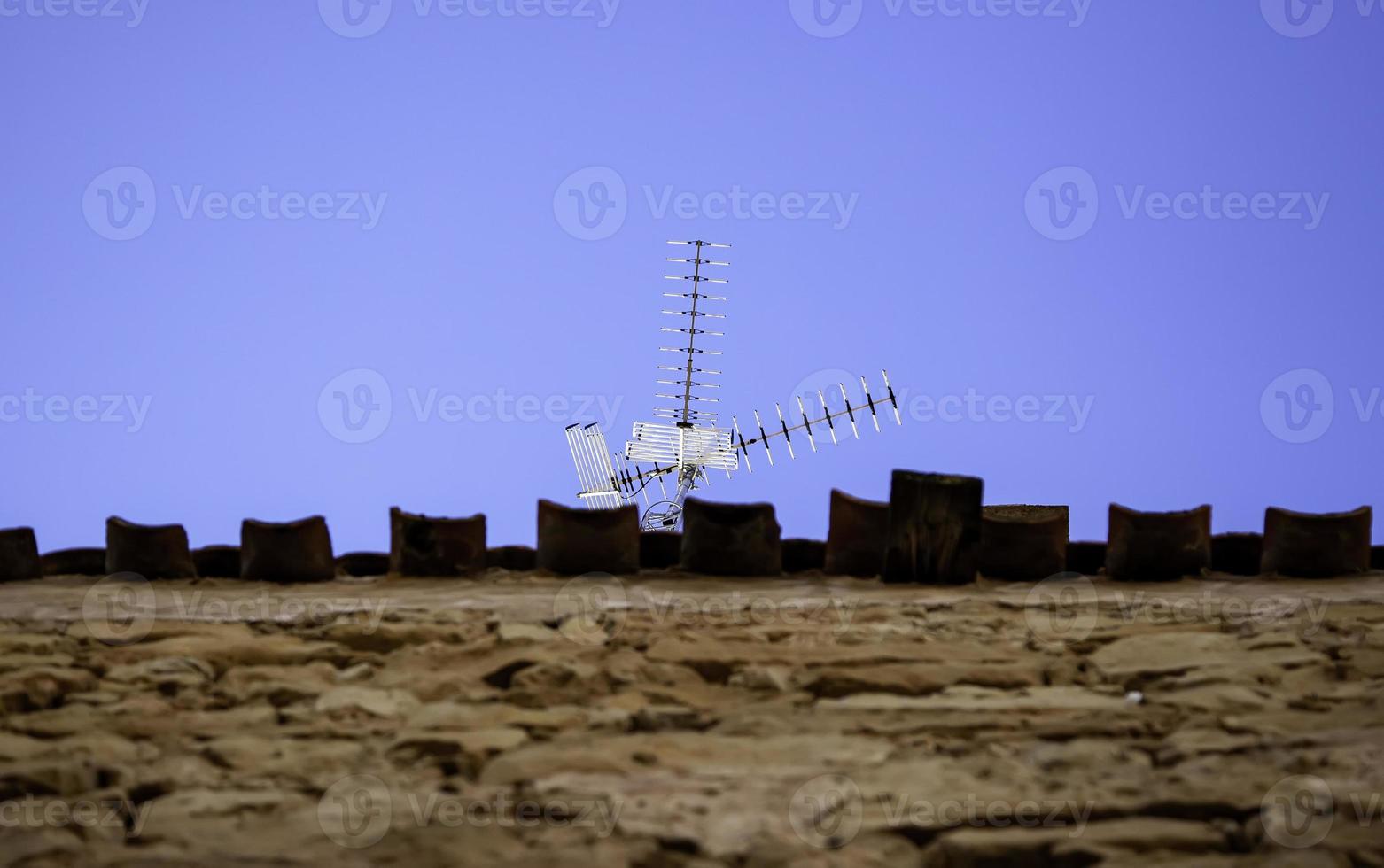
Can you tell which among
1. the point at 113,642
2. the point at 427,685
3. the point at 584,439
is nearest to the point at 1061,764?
the point at 427,685

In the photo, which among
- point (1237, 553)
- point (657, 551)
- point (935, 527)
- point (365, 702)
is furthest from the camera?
point (1237, 553)

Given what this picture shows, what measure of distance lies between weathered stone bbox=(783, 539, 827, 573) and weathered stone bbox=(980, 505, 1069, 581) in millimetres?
606

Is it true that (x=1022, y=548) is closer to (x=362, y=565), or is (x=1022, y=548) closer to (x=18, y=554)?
(x=362, y=565)

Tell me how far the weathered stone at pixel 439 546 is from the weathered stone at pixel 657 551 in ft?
1.96

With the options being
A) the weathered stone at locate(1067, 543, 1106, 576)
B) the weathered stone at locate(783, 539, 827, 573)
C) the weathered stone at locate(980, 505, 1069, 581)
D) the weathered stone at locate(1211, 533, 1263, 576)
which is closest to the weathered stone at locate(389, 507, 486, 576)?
the weathered stone at locate(783, 539, 827, 573)

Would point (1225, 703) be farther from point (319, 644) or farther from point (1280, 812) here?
point (319, 644)

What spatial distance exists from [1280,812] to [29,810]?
2.93 meters

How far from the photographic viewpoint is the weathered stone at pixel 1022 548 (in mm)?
7047

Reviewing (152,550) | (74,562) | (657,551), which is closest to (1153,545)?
(657,551)

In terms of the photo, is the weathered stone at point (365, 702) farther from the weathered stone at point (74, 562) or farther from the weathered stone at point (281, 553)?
the weathered stone at point (74, 562)

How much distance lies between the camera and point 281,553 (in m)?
7.08

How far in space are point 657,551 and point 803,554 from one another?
553 mm

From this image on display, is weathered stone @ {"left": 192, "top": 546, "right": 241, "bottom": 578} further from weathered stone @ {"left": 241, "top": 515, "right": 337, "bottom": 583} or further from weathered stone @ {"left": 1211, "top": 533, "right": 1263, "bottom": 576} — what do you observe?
weathered stone @ {"left": 1211, "top": 533, "right": 1263, "bottom": 576}

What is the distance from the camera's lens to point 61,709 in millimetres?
5387
